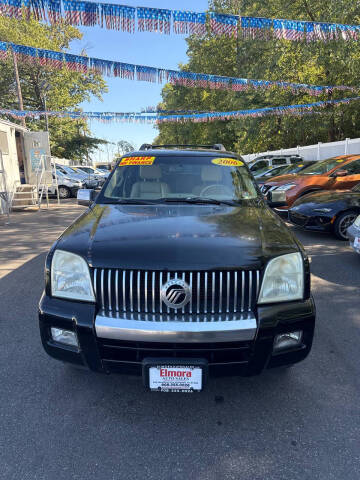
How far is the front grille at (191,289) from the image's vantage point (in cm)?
201

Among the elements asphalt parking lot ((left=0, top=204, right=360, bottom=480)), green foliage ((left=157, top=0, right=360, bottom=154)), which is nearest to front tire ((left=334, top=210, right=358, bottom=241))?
asphalt parking lot ((left=0, top=204, right=360, bottom=480))

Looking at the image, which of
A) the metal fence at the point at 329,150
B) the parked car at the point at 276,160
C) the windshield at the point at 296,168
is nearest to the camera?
the windshield at the point at 296,168

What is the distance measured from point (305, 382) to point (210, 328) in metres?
1.23

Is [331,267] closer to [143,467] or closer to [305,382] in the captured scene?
[305,382]

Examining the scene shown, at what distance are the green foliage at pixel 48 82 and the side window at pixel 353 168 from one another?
25.9 metres

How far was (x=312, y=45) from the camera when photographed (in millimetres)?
13117

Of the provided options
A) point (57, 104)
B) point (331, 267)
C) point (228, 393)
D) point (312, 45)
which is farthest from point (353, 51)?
point (57, 104)

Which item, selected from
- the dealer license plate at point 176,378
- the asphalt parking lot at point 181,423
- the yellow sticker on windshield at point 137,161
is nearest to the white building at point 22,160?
the yellow sticker on windshield at point 137,161

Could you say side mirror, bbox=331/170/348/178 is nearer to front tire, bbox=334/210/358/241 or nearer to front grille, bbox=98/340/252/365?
front tire, bbox=334/210/358/241

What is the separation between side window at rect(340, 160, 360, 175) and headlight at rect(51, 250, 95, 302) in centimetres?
901

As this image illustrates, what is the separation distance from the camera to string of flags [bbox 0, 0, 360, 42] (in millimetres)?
6113

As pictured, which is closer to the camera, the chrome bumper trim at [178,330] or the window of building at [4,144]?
the chrome bumper trim at [178,330]

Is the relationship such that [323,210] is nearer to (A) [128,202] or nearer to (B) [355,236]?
(B) [355,236]

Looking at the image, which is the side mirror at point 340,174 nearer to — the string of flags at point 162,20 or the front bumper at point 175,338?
the string of flags at point 162,20
